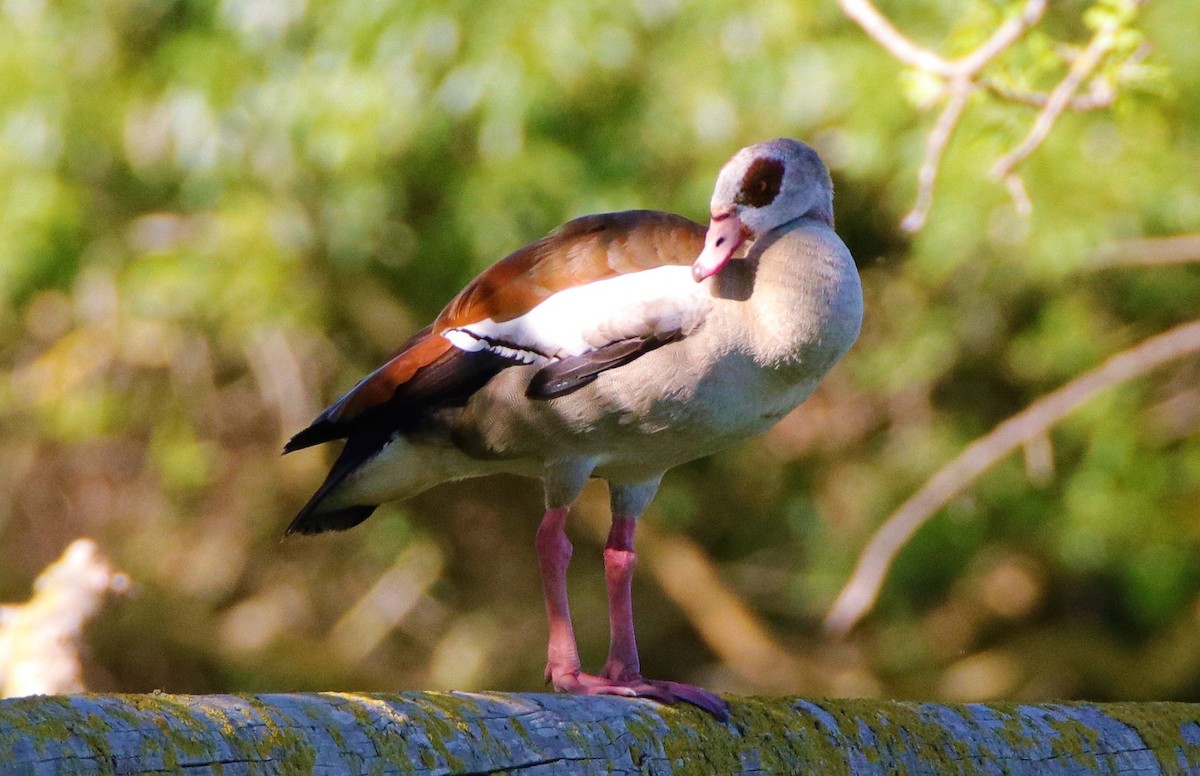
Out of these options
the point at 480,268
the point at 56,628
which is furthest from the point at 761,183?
the point at 480,268

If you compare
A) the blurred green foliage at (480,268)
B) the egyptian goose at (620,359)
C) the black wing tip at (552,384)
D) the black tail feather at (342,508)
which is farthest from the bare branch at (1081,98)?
the black tail feather at (342,508)

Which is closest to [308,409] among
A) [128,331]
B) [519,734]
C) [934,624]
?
[128,331]

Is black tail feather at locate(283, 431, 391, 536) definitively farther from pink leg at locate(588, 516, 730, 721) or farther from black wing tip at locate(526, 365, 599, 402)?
pink leg at locate(588, 516, 730, 721)

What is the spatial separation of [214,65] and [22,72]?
873 millimetres

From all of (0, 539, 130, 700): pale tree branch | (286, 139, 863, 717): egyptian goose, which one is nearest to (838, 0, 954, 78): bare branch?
(286, 139, 863, 717): egyptian goose

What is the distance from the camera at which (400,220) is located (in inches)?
289

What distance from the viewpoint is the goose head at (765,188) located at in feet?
9.93

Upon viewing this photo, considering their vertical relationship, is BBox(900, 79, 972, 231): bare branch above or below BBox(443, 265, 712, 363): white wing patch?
below

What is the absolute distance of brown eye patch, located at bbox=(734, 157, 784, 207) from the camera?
3.04 m

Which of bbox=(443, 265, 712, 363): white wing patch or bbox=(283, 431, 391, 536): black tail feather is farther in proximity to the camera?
bbox=(283, 431, 391, 536): black tail feather

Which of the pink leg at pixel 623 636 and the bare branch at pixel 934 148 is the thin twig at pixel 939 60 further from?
the pink leg at pixel 623 636

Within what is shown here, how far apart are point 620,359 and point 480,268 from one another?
3912mm

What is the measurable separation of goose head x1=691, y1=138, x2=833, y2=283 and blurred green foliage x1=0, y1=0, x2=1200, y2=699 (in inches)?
41.9

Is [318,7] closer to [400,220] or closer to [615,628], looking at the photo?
[400,220]
